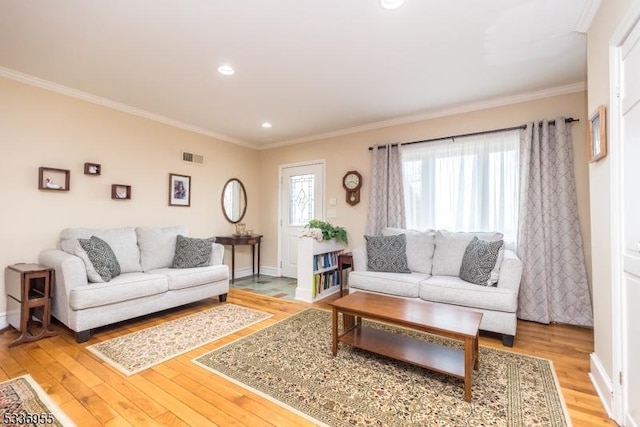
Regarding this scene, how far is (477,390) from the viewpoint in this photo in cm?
189

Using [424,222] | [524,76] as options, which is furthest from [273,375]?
[524,76]

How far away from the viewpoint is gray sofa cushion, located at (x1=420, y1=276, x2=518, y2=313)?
103 inches

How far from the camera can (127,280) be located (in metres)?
2.93

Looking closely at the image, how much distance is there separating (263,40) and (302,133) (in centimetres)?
259

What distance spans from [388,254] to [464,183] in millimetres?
1322

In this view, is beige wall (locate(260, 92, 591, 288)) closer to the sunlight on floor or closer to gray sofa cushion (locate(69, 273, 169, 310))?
the sunlight on floor

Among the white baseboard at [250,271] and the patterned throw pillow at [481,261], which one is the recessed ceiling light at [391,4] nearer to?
the patterned throw pillow at [481,261]

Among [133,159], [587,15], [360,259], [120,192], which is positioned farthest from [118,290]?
[587,15]

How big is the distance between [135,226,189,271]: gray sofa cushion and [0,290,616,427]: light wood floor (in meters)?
0.97

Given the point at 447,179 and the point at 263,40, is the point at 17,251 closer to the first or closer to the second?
the point at 263,40

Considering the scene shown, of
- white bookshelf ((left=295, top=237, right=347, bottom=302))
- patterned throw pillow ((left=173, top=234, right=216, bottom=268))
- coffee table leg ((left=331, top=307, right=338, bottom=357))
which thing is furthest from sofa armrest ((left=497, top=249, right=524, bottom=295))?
patterned throw pillow ((left=173, top=234, right=216, bottom=268))

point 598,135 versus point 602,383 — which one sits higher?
point 598,135

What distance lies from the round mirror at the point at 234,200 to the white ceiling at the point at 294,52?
5.20 ft

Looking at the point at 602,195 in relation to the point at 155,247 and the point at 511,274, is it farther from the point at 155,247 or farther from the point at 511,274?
the point at 155,247
